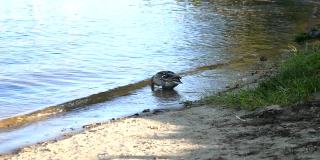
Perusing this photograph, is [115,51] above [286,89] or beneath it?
beneath

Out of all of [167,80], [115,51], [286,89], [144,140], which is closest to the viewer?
[144,140]

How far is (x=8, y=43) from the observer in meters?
20.4

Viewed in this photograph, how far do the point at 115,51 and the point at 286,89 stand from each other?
10.7 meters

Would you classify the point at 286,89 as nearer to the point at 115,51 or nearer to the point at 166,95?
the point at 166,95

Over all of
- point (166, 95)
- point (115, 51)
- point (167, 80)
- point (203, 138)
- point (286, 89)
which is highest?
point (286, 89)

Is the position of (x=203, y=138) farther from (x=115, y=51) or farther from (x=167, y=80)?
(x=115, y=51)

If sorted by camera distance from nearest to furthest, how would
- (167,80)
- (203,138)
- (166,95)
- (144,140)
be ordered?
(203,138)
(144,140)
(166,95)
(167,80)

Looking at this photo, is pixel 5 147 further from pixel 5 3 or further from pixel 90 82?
pixel 5 3

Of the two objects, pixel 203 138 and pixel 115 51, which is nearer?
pixel 203 138

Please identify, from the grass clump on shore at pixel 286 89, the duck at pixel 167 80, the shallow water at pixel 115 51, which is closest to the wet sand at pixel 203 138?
the grass clump on shore at pixel 286 89

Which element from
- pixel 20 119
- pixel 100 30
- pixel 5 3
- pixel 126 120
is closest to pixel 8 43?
pixel 100 30

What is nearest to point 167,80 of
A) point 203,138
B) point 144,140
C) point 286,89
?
point 286,89

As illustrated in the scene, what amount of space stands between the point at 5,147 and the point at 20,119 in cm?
186

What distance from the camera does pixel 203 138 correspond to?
23.6 feet
